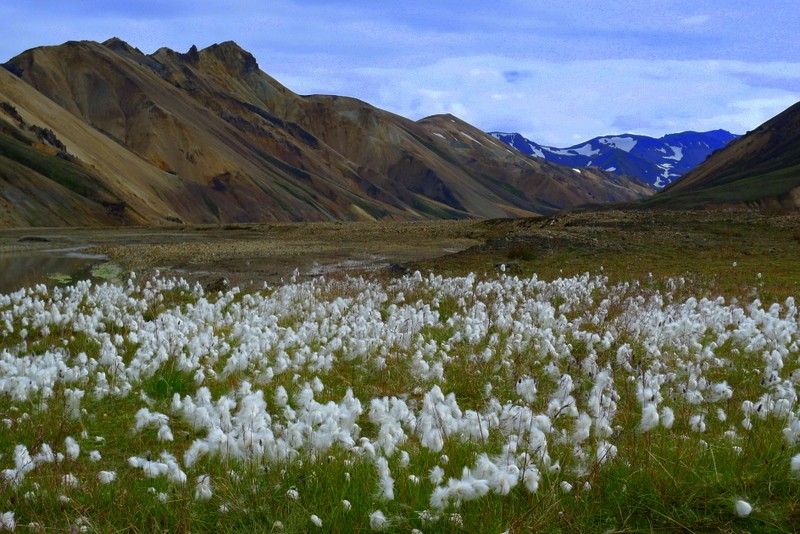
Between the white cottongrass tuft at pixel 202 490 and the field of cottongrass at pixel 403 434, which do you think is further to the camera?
the white cottongrass tuft at pixel 202 490

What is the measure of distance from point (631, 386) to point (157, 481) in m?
4.69

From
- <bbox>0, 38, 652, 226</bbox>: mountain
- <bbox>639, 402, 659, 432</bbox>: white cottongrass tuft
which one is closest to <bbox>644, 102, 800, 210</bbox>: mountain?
<bbox>0, 38, 652, 226</bbox>: mountain

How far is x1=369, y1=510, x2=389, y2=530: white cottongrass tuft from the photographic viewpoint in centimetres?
374

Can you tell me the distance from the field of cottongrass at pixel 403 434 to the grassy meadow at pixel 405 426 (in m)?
0.02

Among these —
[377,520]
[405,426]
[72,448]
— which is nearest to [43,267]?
[72,448]

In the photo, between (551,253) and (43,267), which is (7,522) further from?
(43,267)

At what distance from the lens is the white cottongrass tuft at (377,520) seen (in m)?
3.74

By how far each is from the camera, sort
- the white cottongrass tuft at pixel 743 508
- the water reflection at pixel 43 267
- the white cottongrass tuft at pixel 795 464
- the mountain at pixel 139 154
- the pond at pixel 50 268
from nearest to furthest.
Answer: the white cottongrass tuft at pixel 743 508
the white cottongrass tuft at pixel 795 464
the water reflection at pixel 43 267
the pond at pixel 50 268
the mountain at pixel 139 154

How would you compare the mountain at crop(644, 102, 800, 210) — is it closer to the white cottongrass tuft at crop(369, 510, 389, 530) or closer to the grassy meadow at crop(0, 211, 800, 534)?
the grassy meadow at crop(0, 211, 800, 534)

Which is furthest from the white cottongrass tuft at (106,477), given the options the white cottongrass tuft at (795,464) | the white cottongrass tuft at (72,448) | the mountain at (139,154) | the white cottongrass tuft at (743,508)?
the mountain at (139,154)

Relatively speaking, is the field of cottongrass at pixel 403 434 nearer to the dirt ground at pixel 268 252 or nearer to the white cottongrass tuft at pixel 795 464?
the white cottongrass tuft at pixel 795 464

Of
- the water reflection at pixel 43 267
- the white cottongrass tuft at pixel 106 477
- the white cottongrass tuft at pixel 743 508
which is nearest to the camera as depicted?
the white cottongrass tuft at pixel 743 508

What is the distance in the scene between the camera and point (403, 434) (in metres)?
5.04

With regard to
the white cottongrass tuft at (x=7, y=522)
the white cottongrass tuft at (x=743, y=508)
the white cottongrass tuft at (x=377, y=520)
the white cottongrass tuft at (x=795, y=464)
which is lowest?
the white cottongrass tuft at (x=7, y=522)
